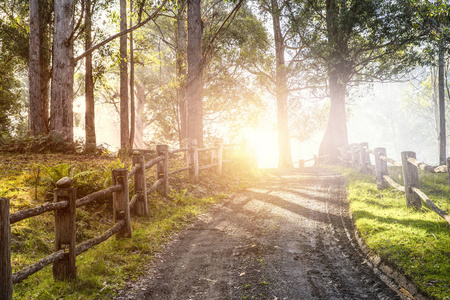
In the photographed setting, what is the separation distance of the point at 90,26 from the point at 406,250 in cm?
1815

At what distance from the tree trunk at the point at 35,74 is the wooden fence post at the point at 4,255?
1272 centimetres

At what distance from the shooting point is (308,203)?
8.40 meters

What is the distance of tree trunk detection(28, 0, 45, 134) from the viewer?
13773 mm

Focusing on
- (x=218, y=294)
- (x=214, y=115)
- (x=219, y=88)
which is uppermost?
(x=219, y=88)

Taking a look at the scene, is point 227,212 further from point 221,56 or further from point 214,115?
point 214,115

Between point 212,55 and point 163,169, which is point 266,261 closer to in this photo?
point 163,169

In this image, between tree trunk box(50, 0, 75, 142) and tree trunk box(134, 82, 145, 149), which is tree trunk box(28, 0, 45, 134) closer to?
tree trunk box(50, 0, 75, 142)

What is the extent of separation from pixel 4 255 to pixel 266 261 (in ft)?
10.8

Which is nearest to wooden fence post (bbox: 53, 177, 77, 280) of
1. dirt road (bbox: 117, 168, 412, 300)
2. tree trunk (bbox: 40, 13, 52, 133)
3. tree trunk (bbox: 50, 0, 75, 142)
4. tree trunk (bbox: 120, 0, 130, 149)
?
dirt road (bbox: 117, 168, 412, 300)

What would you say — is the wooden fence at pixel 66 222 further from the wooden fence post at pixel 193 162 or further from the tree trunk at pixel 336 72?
the tree trunk at pixel 336 72

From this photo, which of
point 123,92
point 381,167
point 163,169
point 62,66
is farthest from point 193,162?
point 123,92

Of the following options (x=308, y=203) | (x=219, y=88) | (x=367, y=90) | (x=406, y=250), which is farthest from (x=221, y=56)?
(x=406, y=250)

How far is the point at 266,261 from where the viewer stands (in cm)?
459

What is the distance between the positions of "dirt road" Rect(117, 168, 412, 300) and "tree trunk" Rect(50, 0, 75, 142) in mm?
8566
